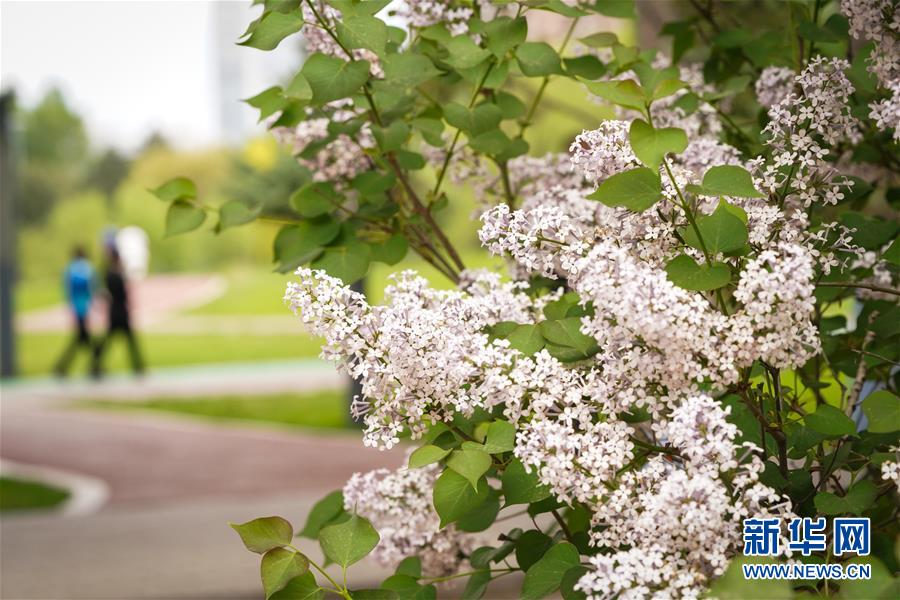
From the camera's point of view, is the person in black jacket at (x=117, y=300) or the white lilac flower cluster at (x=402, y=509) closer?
the white lilac flower cluster at (x=402, y=509)

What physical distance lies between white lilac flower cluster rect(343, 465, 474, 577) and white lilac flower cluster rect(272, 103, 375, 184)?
65 cm

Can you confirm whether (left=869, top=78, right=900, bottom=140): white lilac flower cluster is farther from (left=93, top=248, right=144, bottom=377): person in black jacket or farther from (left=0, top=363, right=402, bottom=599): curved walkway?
(left=93, top=248, right=144, bottom=377): person in black jacket

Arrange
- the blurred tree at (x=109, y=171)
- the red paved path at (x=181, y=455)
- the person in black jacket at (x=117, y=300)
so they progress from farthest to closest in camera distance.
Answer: the blurred tree at (x=109, y=171), the person in black jacket at (x=117, y=300), the red paved path at (x=181, y=455)

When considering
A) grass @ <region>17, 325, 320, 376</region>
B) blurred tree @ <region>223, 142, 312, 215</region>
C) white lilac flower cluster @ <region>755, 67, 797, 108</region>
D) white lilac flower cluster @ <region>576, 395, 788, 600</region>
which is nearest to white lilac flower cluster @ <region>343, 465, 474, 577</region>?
white lilac flower cluster @ <region>576, 395, 788, 600</region>

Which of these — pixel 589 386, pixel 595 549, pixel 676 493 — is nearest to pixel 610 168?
pixel 589 386

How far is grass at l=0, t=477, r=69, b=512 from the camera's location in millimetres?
7427

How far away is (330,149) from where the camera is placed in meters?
2.16

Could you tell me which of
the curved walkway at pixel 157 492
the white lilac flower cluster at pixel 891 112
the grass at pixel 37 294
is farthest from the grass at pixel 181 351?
the white lilac flower cluster at pixel 891 112

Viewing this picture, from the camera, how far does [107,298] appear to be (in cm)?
1590

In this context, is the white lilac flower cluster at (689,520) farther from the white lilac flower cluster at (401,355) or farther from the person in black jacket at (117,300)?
the person in black jacket at (117,300)

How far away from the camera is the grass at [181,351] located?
19344 mm

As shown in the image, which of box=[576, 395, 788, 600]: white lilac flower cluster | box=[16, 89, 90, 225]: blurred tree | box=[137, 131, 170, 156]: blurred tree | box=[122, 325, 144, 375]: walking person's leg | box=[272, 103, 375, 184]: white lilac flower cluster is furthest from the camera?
box=[137, 131, 170, 156]: blurred tree

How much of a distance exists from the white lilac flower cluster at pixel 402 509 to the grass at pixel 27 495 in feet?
20.4

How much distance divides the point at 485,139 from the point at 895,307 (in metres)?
0.75
